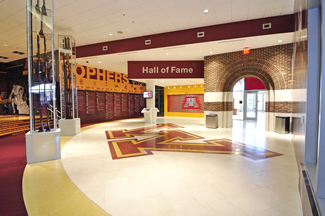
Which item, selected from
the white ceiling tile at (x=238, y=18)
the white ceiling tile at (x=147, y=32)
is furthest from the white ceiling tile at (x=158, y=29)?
the white ceiling tile at (x=238, y=18)

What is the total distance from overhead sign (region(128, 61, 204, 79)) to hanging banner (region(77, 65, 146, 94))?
107 inches

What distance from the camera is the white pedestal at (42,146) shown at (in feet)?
12.0

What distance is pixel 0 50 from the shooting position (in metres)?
8.75

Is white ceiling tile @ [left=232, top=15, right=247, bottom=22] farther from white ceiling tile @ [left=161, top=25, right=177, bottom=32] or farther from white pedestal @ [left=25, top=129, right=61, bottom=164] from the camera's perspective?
white pedestal @ [left=25, top=129, right=61, bottom=164]

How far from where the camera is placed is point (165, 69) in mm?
9570

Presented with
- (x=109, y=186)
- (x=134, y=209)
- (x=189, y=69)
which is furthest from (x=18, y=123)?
(x=189, y=69)

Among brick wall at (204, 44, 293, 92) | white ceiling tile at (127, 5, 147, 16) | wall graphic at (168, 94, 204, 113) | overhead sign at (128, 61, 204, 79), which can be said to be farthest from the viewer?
wall graphic at (168, 94, 204, 113)

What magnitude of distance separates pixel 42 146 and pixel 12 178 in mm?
921

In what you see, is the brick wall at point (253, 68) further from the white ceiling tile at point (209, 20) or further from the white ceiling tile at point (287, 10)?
the white ceiling tile at point (209, 20)

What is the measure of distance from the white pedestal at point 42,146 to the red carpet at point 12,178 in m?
0.27

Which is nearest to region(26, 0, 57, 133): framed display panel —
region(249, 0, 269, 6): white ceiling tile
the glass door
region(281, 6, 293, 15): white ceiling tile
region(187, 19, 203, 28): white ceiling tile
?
region(187, 19, 203, 28): white ceiling tile

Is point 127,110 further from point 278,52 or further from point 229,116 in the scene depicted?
point 278,52

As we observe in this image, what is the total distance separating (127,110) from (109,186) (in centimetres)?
1211

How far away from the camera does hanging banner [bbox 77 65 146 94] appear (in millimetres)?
10828
